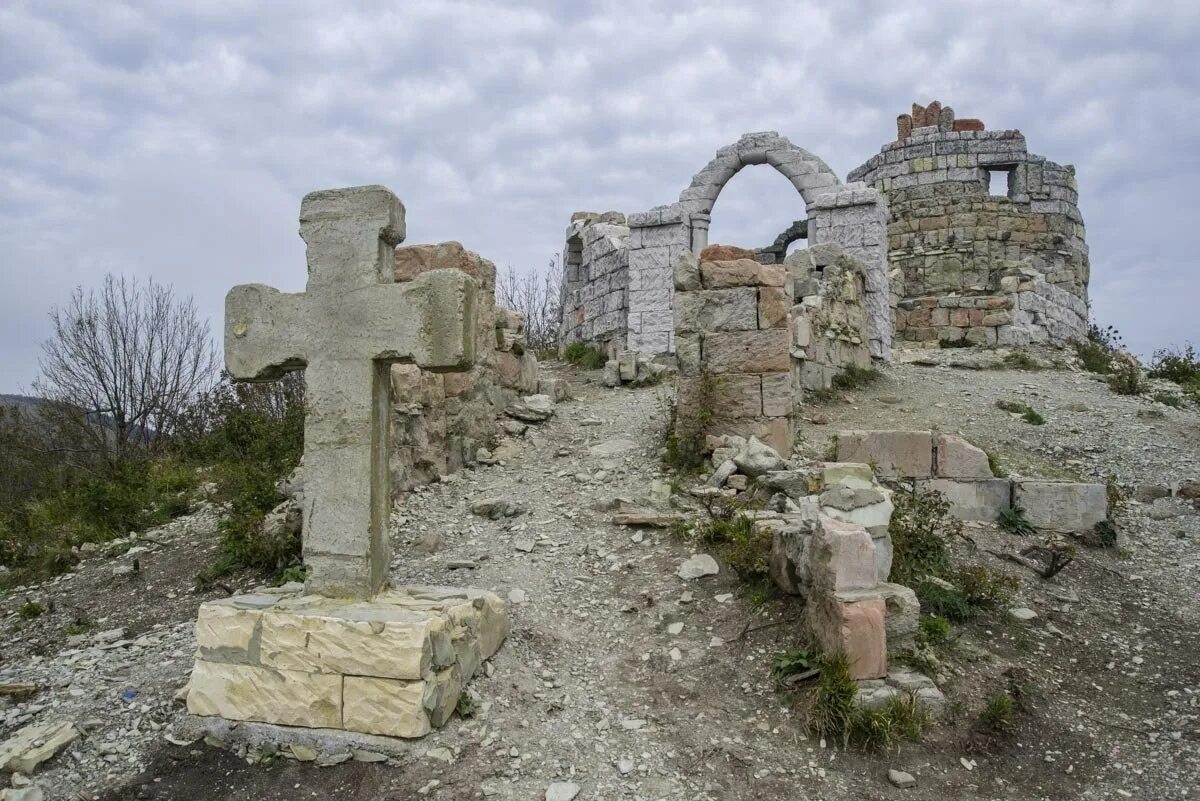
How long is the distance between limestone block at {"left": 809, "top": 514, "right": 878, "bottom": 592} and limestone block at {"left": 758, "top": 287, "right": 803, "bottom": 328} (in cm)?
320

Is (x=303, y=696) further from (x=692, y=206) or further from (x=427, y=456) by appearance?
(x=692, y=206)

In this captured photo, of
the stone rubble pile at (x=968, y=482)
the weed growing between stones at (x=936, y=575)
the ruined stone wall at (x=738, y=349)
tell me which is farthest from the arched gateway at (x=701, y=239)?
the weed growing between stones at (x=936, y=575)

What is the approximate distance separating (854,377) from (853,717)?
6878mm

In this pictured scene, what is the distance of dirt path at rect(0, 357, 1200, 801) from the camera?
10.9 feet

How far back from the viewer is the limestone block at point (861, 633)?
143 inches

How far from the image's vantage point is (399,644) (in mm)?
3375

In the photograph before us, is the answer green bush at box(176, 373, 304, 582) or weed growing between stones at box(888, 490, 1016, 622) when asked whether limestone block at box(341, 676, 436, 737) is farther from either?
weed growing between stones at box(888, 490, 1016, 622)

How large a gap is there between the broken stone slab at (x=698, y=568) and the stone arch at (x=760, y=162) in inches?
336

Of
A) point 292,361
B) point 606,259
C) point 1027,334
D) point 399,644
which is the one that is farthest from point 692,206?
point 399,644

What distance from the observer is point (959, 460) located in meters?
6.68

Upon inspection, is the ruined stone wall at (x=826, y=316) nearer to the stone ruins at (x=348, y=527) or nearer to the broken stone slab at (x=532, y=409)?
the broken stone slab at (x=532, y=409)

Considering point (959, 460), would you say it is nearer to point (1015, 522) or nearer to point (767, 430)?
point (1015, 522)

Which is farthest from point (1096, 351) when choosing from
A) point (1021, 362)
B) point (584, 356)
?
point (584, 356)

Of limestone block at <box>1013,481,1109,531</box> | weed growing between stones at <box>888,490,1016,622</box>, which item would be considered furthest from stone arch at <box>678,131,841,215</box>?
weed growing between stones at <box>888,490,1016,622</box>
